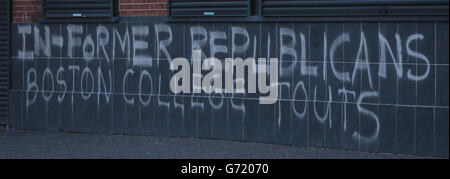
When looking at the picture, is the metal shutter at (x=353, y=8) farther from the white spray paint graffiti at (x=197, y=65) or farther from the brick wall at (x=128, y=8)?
the brick wall at (x=128, y=8)

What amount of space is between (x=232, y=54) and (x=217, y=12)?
23.6 inches

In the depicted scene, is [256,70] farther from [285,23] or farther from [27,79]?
[27,79]

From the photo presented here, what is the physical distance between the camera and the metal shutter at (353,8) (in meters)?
10.1

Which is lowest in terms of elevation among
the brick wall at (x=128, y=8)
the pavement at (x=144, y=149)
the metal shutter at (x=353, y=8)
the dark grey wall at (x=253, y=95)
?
the pavement at (x=144, y=149)

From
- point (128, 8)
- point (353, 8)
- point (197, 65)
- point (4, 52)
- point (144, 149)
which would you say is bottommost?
point (144, 149)

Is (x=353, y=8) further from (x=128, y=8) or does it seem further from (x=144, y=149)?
(x=128, y=8)

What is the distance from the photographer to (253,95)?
11625 mm

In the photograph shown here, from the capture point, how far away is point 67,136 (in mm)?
12602

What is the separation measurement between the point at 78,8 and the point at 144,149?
298 centimetres

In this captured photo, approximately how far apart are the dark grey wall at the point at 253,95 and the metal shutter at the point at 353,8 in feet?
0.45

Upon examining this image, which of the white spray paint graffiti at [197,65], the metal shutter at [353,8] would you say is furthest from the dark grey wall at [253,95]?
the metal shutter at [353,8]
